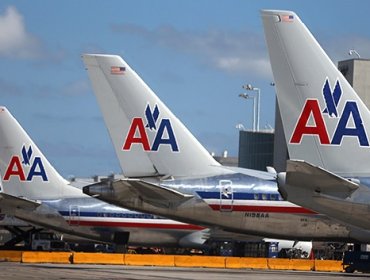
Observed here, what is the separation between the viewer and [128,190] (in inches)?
1769

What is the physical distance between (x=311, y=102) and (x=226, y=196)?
16.1m

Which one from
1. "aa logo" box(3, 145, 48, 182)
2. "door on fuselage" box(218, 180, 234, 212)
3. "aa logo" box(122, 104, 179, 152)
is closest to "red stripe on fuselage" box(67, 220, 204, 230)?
"aa logo" box(3, 145, 48, 182)

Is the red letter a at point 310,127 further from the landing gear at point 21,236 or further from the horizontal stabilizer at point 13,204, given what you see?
the landing gear at point 21,236

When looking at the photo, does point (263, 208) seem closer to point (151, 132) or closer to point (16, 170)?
point (151, 132)

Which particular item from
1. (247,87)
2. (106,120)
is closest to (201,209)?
(106,120)

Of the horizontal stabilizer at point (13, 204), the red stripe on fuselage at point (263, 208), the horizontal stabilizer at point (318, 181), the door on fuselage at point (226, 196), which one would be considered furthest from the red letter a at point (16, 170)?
the horizontal stabilizer at point (318, 181)

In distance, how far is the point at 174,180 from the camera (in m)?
46.9

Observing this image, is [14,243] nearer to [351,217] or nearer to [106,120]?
[106,120]

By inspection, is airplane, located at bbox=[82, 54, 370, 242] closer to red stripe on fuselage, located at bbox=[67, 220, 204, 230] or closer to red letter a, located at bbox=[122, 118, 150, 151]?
red letter a, located at bbox=[122, 118, 150, 151]

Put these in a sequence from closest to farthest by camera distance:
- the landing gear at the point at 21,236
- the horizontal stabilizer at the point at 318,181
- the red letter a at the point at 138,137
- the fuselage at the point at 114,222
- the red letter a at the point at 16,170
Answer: the horizontal stabilizer at the point at 318,181
the red letter a at the point at 138,137
the fuselage at the point at 114,222
the red letter a at the point at 16,170
the landing gear at the point at 21,236

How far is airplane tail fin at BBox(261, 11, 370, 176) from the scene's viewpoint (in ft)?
99.5

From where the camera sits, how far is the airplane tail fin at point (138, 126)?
47438 mm

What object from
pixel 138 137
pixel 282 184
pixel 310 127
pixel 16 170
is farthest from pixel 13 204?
pixel 310 127

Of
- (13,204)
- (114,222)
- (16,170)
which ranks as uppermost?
(16,170)
